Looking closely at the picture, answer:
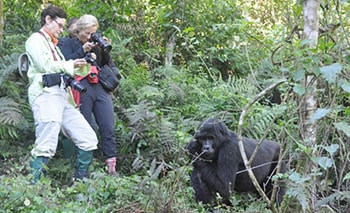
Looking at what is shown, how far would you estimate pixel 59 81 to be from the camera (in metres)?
5.45

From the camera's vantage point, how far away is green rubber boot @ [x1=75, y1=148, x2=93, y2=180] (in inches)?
229

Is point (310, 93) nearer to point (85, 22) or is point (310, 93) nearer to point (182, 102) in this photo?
point (85, 22)

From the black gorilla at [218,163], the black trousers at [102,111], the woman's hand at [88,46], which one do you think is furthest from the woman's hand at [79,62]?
the black gorilla at [218,163]

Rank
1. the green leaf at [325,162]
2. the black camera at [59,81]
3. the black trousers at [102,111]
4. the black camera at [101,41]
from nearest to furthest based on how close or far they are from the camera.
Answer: the green leaf at [325,162] < the black camera at [59,81] < the black camera at [101,41] < the black trousers at [102,111]

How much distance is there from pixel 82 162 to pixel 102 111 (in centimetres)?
60

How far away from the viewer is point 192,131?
23.6 feet

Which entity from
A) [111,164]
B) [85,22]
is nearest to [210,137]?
[111,164]

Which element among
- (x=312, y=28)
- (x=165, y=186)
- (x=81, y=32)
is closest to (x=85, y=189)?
(x=165, y=186)

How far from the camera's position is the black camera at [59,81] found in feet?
17.7

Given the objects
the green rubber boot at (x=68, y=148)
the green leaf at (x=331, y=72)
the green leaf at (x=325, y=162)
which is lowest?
the green rubber boot at (x=68, y=148)

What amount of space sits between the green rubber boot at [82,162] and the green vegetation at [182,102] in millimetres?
221

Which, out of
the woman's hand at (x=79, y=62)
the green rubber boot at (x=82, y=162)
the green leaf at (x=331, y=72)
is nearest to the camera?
the green leaf at (x=331, y=72)

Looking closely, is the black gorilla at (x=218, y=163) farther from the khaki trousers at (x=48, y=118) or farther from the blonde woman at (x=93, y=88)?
the khaki trousers at (x=48, y=118)

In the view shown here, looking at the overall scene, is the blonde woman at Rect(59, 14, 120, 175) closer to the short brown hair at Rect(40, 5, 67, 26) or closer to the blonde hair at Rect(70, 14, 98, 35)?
the blonde hair at Rect(70, 14, 98, 35)
